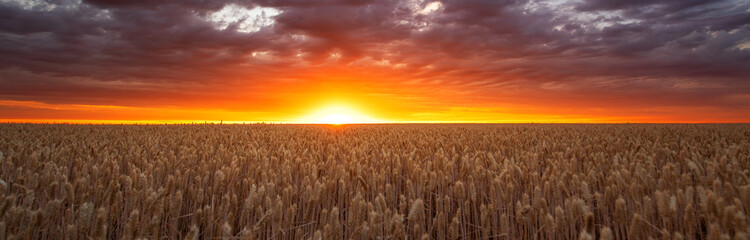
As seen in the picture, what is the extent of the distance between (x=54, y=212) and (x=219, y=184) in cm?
111

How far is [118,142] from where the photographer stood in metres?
6.87

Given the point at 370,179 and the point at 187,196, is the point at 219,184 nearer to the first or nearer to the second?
the point at 187,196

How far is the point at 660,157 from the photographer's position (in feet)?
17.2

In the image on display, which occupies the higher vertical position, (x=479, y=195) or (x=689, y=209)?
(x=689, y=209)

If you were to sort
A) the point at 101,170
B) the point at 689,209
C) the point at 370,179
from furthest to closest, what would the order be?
the point at 101,170 < the point at 370,179 < the point at 689,209

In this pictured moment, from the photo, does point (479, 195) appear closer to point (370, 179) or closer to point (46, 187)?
point (370, 179)

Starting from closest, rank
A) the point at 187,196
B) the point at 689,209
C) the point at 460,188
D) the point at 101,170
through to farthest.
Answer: the point at 689,209 → the point at 460,188 → the point at 187,196 → the point at 101,170

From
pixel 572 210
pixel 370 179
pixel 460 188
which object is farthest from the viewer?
pixel 370 179

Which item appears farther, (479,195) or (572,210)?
(479,195)

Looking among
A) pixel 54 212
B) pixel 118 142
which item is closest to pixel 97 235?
pixel 54 212

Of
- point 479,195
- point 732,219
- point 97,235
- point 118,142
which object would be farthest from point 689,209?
point 118,142

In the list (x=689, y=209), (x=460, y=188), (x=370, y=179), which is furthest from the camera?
(x=370, y=179)

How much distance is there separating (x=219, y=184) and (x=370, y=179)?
1.32m

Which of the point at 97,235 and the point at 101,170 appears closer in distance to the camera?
the point at 97,235
